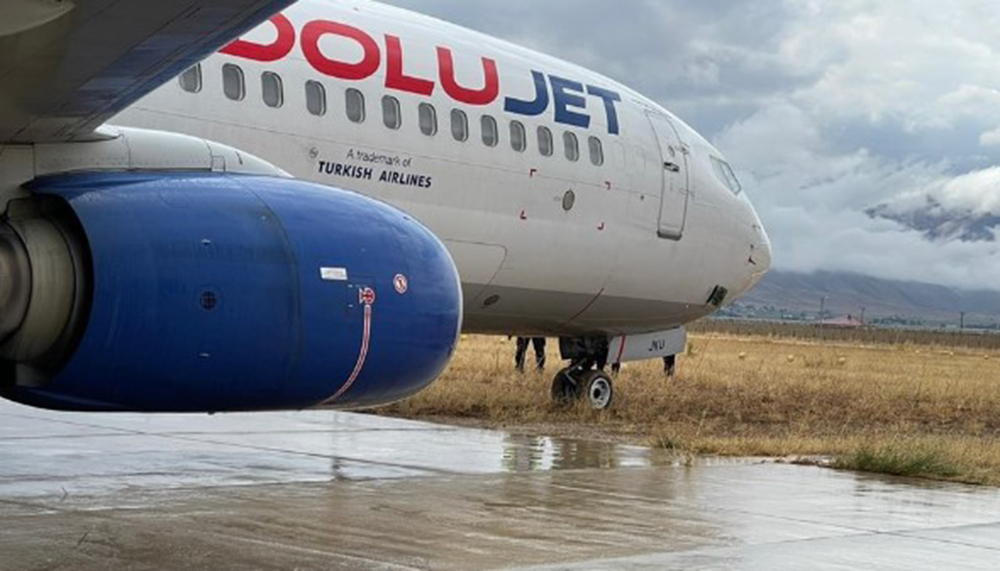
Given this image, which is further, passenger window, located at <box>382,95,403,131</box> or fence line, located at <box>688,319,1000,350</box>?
fence line, located at <box>688,319,1000,350</box>

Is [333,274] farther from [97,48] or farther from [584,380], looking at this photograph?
[584,380]

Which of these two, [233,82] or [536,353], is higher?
[233,82]

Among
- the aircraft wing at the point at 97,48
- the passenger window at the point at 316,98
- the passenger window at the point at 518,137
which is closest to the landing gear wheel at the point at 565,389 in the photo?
the passenger window at the point at 518,137

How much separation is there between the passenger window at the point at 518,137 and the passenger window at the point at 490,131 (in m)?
0.23

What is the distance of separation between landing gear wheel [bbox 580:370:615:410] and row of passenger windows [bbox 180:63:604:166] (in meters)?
3.59

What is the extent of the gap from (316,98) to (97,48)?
620 centimetres

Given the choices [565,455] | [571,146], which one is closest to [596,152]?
[571,146]

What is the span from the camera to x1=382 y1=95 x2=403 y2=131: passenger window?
13.4m

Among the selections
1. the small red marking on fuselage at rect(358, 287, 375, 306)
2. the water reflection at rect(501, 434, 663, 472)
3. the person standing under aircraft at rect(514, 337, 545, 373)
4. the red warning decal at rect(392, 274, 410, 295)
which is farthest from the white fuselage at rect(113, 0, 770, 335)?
the person standing under aircraft at rect(514, 337, 545, 373)

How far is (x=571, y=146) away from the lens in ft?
51.6

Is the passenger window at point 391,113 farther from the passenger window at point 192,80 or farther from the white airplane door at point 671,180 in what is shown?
the white airplane door at point 671,180

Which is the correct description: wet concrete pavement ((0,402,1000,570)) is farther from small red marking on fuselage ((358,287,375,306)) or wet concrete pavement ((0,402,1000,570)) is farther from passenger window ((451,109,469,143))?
passenger window ((451,109,469,143))

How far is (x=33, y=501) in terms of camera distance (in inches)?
373

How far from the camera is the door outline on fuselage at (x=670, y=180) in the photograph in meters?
17.2
